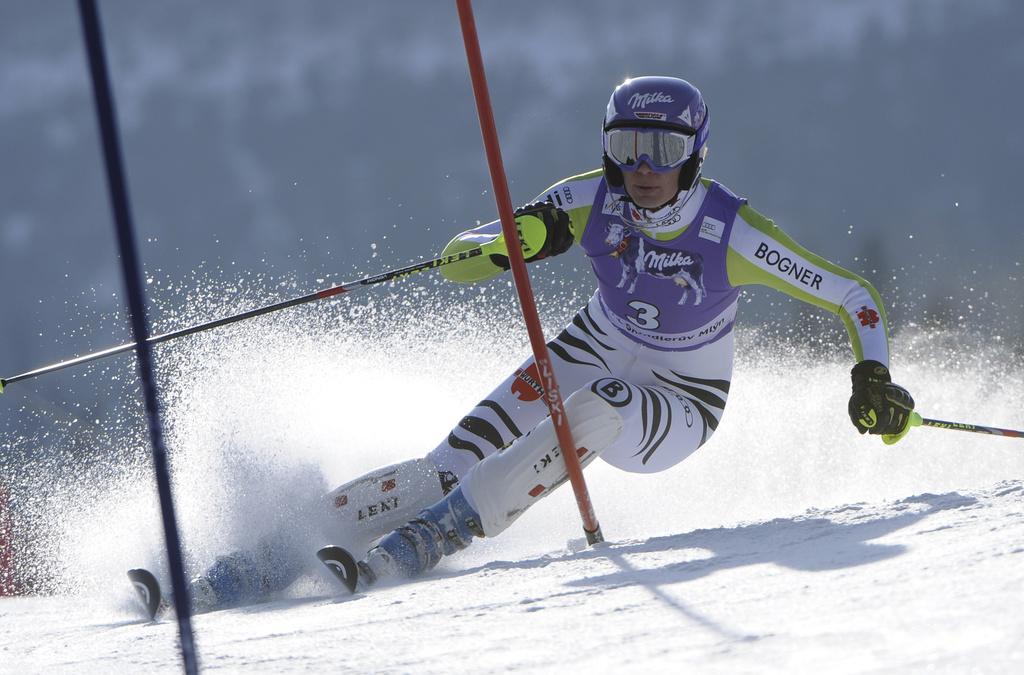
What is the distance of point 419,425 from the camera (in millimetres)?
5414

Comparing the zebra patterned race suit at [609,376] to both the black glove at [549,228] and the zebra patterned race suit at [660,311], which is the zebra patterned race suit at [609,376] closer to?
the zebra patterned race suit at [660,311]

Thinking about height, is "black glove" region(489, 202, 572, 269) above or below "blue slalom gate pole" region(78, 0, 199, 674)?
above

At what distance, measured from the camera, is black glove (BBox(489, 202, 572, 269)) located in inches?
154

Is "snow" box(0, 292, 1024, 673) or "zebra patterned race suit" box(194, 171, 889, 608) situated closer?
"snow" box(0, 292, 1024, 673)

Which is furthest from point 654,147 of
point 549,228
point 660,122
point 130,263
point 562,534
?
point 130,263

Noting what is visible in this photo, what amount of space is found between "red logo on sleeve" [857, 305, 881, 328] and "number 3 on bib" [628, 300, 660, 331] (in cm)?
76

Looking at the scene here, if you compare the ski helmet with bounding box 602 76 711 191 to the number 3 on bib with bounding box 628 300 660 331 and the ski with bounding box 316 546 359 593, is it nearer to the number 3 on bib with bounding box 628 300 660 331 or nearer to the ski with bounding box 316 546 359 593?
the number 3 on bib with bounding box 628 300 660 331

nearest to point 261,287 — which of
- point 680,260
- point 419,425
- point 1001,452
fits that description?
point 419,425

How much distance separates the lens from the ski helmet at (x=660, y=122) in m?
3.75

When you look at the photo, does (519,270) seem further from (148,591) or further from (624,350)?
(148,591)

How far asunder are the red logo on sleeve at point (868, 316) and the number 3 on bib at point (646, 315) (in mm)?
757

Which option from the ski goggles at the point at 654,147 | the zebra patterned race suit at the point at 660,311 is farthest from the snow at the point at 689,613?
the ski goggles at the point at 654,147

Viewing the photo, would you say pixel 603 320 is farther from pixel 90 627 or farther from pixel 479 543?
pixel 90 627

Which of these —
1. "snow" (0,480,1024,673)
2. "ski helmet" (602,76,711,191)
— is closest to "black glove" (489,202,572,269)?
"ski helmet" (602,76,711,191)
